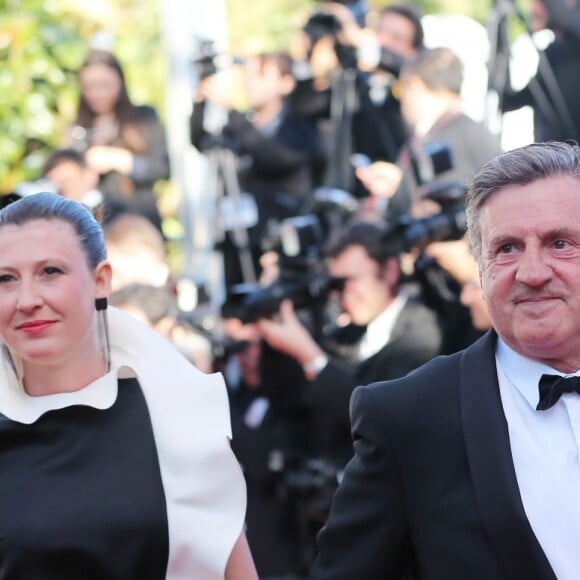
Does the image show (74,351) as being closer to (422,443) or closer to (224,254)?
(422,443)

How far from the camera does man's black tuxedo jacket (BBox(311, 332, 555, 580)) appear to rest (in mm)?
2934

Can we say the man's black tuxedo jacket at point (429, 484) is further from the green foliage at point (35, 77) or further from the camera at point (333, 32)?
the green foliage at point (35, 77)

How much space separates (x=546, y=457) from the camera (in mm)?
2961

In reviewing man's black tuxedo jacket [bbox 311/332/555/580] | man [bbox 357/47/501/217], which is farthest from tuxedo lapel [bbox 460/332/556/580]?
man [bbox 357/47/501/217]

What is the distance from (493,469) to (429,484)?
0.14 m

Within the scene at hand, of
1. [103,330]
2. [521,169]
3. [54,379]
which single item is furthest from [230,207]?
[521,169]

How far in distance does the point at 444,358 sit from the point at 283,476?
338cm

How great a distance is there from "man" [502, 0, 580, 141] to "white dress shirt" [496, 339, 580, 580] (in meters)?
3.77

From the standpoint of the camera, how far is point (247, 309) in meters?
6.61

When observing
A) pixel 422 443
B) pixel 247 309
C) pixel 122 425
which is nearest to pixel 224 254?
pixel 247 309

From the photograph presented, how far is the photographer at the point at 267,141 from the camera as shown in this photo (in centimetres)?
779

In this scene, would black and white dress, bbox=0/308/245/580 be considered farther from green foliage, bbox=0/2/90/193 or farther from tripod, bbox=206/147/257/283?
green foliage, bbox=0/2/90/193

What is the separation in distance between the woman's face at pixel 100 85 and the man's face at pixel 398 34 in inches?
56.4

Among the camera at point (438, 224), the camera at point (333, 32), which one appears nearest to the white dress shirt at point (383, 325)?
the camera at point (438, 224)
